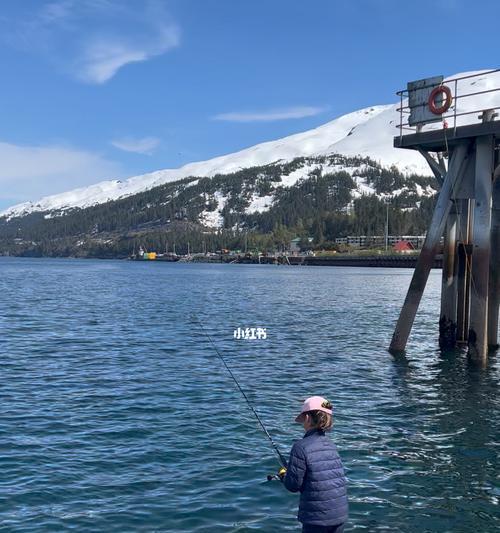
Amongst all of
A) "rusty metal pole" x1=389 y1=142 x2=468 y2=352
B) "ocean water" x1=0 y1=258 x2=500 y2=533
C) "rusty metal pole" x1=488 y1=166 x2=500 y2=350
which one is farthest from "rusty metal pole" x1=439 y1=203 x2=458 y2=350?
"rusty metal pole" x1=488 y1=166 x2=500 y2=350

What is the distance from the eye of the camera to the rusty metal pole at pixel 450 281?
90.4ft

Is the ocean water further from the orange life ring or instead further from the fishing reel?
the orange life ring

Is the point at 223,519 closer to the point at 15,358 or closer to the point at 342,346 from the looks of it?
the point at 15,358

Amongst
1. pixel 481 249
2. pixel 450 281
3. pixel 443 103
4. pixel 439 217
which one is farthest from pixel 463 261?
pixel 443 103

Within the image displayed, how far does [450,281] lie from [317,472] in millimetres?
21924

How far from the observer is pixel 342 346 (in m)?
32.8

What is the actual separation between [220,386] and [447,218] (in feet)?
39.3

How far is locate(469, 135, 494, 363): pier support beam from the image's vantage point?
79.6 ft

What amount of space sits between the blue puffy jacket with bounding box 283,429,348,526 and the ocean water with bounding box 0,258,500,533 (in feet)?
11.6

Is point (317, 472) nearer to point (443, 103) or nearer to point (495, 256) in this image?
point (495, 256)

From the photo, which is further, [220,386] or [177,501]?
[220,386]

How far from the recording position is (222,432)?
1662 cm

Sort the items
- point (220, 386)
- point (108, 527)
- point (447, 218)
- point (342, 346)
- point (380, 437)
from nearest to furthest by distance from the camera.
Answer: point (108, 527)
point (380, 437)
point (220, 386)
point (447, 218)
point (342, 346)

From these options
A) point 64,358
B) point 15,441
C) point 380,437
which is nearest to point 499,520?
point 380,437
